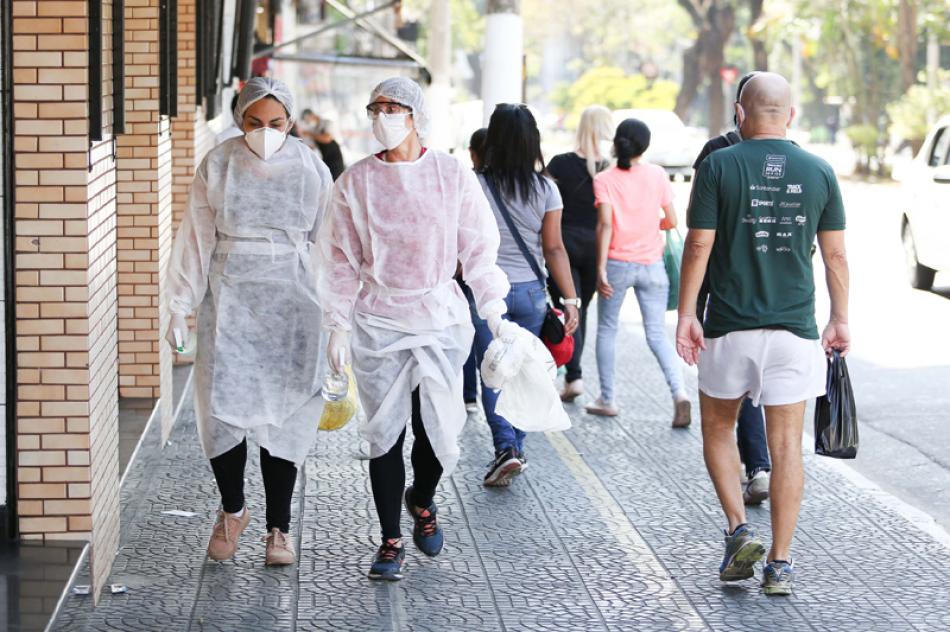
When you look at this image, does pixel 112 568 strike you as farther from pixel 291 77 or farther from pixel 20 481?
pixel 291 77

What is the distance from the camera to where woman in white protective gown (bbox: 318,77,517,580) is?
5.84 meters

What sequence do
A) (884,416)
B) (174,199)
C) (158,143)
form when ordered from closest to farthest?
(158,143), (884,416), (174,199)

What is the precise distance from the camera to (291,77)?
114 ft

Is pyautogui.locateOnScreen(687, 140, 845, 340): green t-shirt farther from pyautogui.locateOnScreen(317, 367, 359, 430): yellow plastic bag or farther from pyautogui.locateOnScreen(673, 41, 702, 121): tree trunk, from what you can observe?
pyautogui.locateOnScreen(673, 41, 702, 121): tree trunk

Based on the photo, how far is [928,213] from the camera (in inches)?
615

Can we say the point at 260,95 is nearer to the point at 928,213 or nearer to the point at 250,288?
the point at 250,288

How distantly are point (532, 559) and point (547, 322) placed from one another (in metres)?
1.74

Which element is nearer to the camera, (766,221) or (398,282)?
(766,221)

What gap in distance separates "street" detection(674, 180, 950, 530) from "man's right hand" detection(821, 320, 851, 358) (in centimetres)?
168

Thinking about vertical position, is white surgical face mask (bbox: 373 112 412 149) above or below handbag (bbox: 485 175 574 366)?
above

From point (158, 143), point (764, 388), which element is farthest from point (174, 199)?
point (764, 388)

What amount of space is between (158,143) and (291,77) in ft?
87.5

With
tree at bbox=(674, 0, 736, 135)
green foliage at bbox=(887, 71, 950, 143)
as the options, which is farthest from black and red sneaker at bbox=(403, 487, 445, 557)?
tree at bbox=(674, 0, 736, 135)

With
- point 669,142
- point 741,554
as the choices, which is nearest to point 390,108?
point 741,554
